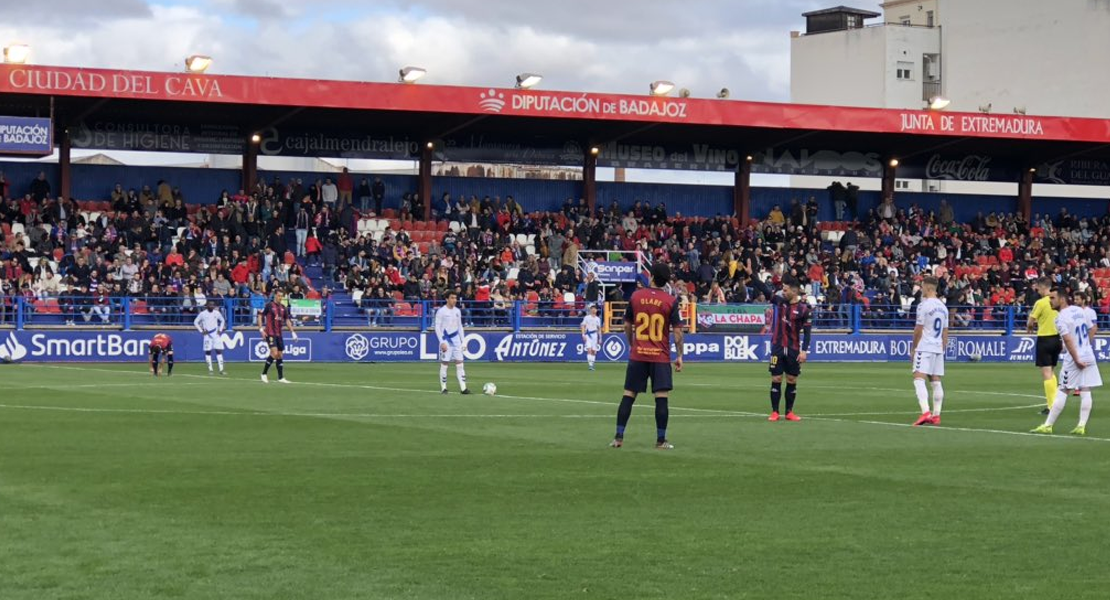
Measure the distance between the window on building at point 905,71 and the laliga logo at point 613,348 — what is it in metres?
47.7

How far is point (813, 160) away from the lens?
64.2 m

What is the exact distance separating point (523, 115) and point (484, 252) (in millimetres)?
5205

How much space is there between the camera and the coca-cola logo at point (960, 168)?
66.8 metres

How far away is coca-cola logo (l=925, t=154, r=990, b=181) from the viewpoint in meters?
66.8

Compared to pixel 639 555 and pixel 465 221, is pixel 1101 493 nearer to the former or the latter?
pixel 639 555

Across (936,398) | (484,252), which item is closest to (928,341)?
(936,398)

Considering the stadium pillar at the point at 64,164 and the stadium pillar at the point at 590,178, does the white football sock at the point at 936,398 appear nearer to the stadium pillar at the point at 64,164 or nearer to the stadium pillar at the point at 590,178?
the stadium pillar at the point at 64,164

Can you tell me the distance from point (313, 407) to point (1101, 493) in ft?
42.8

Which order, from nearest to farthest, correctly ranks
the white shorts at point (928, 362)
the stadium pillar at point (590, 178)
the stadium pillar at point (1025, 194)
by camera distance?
the white shorts at point (928, 362) → the stadium pillar at point (590, 178) → the stadium pillar at point (1025, 194)

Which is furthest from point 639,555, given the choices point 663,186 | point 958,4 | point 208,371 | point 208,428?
point 958,4

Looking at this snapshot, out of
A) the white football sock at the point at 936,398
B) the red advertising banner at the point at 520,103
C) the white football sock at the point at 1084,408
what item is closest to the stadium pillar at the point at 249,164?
the red advertising banner at the point at 520,103

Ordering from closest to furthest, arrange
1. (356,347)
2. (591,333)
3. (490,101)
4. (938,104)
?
(591,333), (356,347), (490,101), (938,104)

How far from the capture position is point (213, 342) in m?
36.7

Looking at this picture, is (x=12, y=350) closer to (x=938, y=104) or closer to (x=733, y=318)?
(x=733, y=318)
